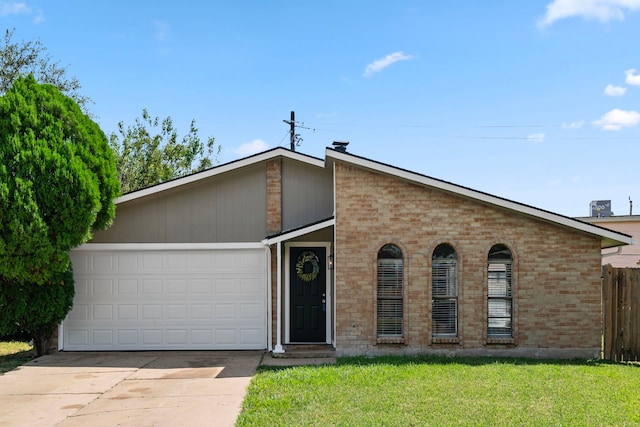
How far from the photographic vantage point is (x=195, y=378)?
9.19 metres

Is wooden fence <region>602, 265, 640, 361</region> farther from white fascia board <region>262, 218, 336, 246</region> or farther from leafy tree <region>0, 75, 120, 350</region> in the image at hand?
leafy tree <region>0, 75, 120, 350</region>

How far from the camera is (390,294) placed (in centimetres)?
1079

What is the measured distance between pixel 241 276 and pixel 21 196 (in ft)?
15.3

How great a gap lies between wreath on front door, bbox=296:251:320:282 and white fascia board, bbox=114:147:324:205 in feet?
6.94

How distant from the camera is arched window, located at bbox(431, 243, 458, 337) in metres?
Result: 10.8

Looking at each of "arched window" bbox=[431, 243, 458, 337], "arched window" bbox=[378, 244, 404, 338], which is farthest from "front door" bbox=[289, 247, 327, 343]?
"arched window" bbox=[431, 243, 458, 337]

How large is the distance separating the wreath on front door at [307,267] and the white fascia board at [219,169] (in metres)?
2.12

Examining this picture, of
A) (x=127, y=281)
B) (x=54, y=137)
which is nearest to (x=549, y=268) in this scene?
(x=127, y=281)

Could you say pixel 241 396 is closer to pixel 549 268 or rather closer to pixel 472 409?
pixel 472 409

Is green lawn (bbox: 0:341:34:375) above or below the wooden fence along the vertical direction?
below

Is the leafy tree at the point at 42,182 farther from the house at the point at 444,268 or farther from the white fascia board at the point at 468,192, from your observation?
the white fascia board at the point at 468,192

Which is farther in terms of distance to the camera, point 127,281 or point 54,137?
→ point 127,281

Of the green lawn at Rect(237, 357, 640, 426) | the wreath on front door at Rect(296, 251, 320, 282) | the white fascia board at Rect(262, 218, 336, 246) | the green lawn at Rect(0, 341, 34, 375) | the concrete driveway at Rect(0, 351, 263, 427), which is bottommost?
the green lawn at Rect(0, 341, 34, 375)

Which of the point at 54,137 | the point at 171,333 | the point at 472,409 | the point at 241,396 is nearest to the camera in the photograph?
the point at 472,409
